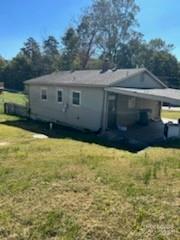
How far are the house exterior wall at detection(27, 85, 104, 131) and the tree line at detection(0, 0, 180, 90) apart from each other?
2636 cm

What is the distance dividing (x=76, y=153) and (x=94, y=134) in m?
6.77

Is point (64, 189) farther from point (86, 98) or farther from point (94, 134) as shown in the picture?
point (86, 98)

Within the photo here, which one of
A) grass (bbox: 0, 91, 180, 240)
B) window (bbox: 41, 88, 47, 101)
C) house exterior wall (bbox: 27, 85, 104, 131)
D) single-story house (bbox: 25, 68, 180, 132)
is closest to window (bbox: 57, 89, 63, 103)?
single-story house (bbox: 25, 68, 180, 132)

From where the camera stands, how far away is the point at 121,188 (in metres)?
6.66

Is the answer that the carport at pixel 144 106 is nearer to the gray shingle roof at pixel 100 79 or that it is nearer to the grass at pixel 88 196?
the gray shingle roof at pixel 100 79

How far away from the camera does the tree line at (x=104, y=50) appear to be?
159 ft

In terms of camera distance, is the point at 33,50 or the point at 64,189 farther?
the point at 33,50

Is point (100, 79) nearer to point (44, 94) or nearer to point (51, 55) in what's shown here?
point (44, 94)

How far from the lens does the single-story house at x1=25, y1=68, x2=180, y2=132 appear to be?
1692cm

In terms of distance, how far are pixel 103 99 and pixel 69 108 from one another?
→ 3.30 m

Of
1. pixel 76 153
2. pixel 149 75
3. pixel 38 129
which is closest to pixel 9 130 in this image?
pixel 38 129

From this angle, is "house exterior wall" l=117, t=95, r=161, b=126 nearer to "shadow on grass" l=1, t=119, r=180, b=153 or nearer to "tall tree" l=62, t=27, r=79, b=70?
"shadow on grass" l=1, t=119, r=180, b=153

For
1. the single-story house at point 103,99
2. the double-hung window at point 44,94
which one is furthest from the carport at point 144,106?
the double-hung window at point 44,94

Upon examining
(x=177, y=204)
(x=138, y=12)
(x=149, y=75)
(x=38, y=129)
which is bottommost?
(x=38, y=129)
